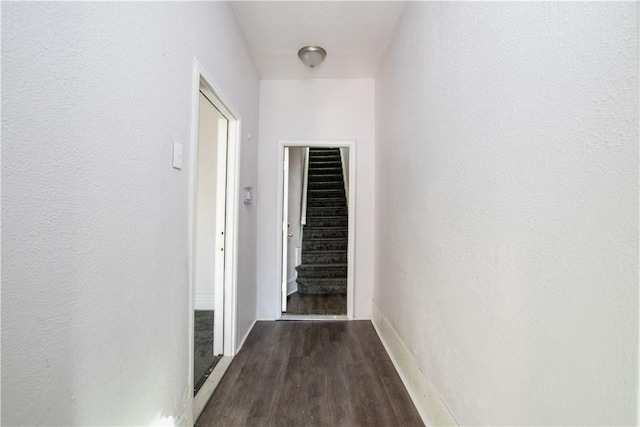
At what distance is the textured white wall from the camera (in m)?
0.56

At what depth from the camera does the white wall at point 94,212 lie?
23.7 inches

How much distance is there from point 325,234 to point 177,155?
363 cm

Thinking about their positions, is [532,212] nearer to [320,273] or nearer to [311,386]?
[311,386]

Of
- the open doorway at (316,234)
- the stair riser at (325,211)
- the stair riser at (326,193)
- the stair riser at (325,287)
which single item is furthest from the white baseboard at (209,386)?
the stair riser at (326,193)

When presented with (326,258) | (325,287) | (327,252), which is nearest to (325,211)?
(327,252)

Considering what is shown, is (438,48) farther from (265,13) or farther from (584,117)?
(265,13)

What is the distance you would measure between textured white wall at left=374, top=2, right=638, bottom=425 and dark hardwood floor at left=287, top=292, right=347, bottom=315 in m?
1.83

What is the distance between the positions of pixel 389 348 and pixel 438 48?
84.8 inches

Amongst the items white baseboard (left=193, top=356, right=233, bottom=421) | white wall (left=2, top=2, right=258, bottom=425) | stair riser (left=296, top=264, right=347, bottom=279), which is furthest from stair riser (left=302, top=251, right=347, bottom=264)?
white wall (left=2, top=2, right=258, bottom=425)

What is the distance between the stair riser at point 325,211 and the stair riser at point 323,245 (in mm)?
687

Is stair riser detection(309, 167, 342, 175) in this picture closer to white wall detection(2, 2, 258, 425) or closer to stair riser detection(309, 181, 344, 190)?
stair riser detection(309, 181, 344, 190)

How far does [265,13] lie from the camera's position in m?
1.99

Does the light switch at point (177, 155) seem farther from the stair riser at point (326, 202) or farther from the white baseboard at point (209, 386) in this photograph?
the stair riser at point (326, 202)

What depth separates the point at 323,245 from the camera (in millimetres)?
4488
